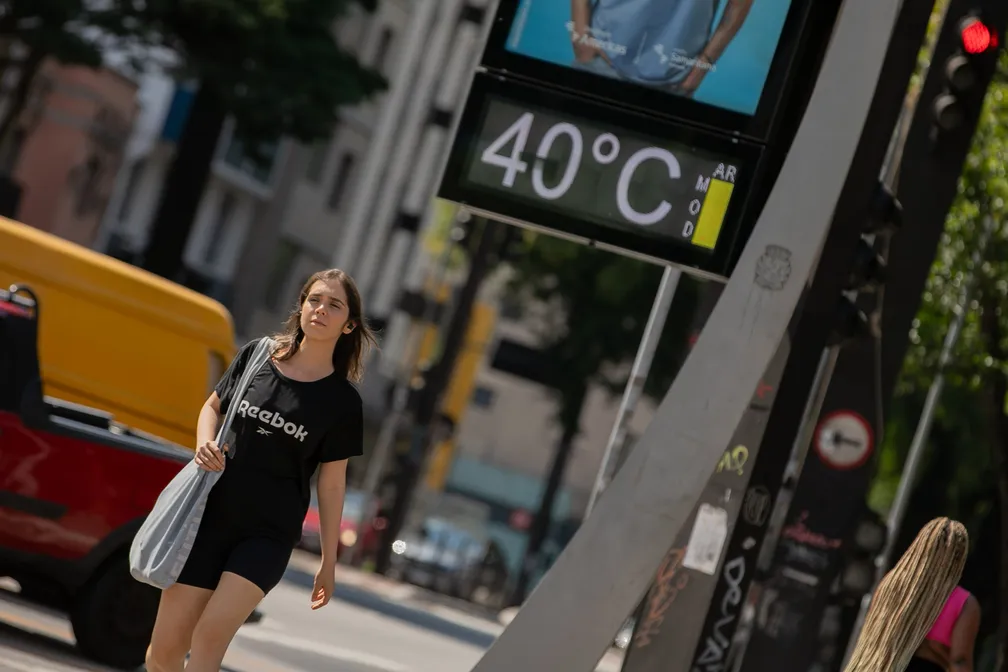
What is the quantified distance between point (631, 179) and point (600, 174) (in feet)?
0.45

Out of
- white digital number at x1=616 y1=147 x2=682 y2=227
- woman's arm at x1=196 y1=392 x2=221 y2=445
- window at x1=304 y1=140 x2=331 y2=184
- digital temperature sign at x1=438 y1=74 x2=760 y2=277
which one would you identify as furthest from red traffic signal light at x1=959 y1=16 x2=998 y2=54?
window at x1=304 y1=140 x2=331 y2=184

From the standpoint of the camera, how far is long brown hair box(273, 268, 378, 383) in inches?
296

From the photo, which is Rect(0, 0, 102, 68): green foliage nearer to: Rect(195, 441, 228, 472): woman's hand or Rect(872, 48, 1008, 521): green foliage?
Rect(872, 48, 1008, 521): green foliage

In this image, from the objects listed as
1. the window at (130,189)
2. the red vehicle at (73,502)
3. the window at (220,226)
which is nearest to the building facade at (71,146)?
the window at (130,189)

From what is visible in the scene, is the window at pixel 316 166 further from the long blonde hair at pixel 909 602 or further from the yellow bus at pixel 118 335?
the long blonde hair at pixel 909 602

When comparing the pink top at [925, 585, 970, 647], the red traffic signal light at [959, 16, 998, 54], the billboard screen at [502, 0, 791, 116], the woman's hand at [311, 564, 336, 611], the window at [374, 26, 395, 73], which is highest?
the window at [374, 26, 395, 73]

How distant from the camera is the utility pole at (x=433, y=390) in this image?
34.5m

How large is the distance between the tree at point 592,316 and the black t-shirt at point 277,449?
1335 inches

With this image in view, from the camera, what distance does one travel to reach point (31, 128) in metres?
41.0

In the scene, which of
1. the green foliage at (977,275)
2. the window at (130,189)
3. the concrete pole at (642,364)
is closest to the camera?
the concrete pole at (642,364)

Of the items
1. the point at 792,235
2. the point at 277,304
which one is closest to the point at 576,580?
the point at 792,235

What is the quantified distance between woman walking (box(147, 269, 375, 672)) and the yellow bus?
8.43 meters

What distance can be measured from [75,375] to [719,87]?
25.9ft

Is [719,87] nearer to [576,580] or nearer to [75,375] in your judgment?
[576,580]
